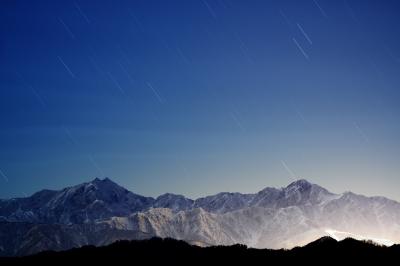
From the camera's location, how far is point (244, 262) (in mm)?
86062

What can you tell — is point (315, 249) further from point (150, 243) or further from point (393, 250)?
point (150, 243)

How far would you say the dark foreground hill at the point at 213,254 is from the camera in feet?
245

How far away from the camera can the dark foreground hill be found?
74.7 m

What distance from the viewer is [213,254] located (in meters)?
92.1

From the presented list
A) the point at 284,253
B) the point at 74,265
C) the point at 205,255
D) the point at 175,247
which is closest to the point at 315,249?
the point at 284,253

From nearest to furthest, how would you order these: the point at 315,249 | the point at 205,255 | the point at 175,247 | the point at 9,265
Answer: the point at 315,249 → the point at 205,255 → the point at 175,247 → the point at 9,265

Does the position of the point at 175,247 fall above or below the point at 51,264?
below

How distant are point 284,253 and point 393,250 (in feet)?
58.2

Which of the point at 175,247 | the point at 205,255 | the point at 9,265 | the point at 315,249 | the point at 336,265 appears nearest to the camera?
the point at 336,265

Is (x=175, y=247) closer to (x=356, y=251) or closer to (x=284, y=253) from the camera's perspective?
(x=284, y=253)

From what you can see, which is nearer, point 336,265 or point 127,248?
point 336,265

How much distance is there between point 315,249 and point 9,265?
2558 inches

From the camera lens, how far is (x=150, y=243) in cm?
10494

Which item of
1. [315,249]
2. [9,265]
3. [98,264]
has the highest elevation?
[9,265]
